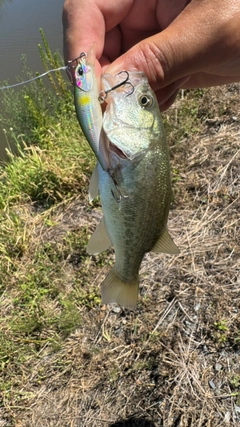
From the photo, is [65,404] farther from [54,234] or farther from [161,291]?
[54,234]

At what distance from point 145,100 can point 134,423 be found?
7.31 feet

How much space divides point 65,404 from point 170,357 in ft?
2.87

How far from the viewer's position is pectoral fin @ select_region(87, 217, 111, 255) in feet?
6.27

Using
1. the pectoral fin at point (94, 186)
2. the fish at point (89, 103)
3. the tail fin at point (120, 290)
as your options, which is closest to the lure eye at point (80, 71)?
the fish at point (89, 103)

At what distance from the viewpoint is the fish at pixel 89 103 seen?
1575mm

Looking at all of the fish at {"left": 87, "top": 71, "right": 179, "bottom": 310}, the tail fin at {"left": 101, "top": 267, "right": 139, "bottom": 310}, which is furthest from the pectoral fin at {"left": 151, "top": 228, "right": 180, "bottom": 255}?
the tail fin at {"left": 101, "top": 267, "right": 139, "bottom": 310}

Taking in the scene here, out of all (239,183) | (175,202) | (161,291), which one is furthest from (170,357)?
(239,183)

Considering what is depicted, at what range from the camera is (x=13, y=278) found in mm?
3672

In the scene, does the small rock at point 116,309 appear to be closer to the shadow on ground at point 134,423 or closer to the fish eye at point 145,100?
the shadow on ground at point 134,423

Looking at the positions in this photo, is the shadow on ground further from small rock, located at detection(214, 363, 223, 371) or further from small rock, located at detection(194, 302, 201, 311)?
small rock, located at detection(194, 302, 201, 311)

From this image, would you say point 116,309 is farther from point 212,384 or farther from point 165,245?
point 165,245

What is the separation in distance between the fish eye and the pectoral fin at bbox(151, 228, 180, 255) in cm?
60

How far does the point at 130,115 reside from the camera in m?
1.67

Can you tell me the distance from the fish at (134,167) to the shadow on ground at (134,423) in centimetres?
154
